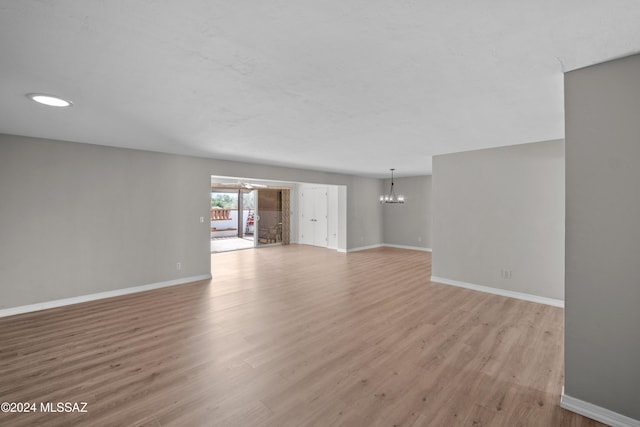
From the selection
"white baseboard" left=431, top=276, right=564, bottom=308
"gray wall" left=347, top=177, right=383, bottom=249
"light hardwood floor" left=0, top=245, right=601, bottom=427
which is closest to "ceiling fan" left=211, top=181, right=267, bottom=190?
"gray wall" left=347, top=177, right=383, bottom=249

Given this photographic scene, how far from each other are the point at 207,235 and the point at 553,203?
19.5 feet

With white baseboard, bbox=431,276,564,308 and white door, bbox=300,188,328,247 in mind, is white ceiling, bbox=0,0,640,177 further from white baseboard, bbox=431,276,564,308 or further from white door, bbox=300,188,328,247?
A: white door, bbox=300,188,328,247

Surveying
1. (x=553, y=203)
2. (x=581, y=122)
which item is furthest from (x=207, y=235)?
(x=553, y=203)

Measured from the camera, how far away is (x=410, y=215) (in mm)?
9195

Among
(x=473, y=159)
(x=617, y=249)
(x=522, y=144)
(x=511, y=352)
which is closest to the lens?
(x=617, y=249)

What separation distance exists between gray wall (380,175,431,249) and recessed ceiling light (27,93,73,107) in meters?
8.51

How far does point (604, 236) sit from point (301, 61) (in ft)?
7.84

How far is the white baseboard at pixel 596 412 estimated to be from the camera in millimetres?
1792

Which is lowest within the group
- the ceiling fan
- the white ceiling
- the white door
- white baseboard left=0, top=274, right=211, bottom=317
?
white baseboard left=0, top=274, right=211, bottom=317

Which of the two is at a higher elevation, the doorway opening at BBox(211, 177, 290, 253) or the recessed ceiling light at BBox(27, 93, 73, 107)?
the recessed ceiling light at BBox(27, 93, 73, 107)

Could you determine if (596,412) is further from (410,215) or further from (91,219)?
(410,215)

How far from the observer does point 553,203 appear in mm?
4008

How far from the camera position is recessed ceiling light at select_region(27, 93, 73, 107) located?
2.41m

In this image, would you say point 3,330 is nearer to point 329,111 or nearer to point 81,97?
point 81,97
